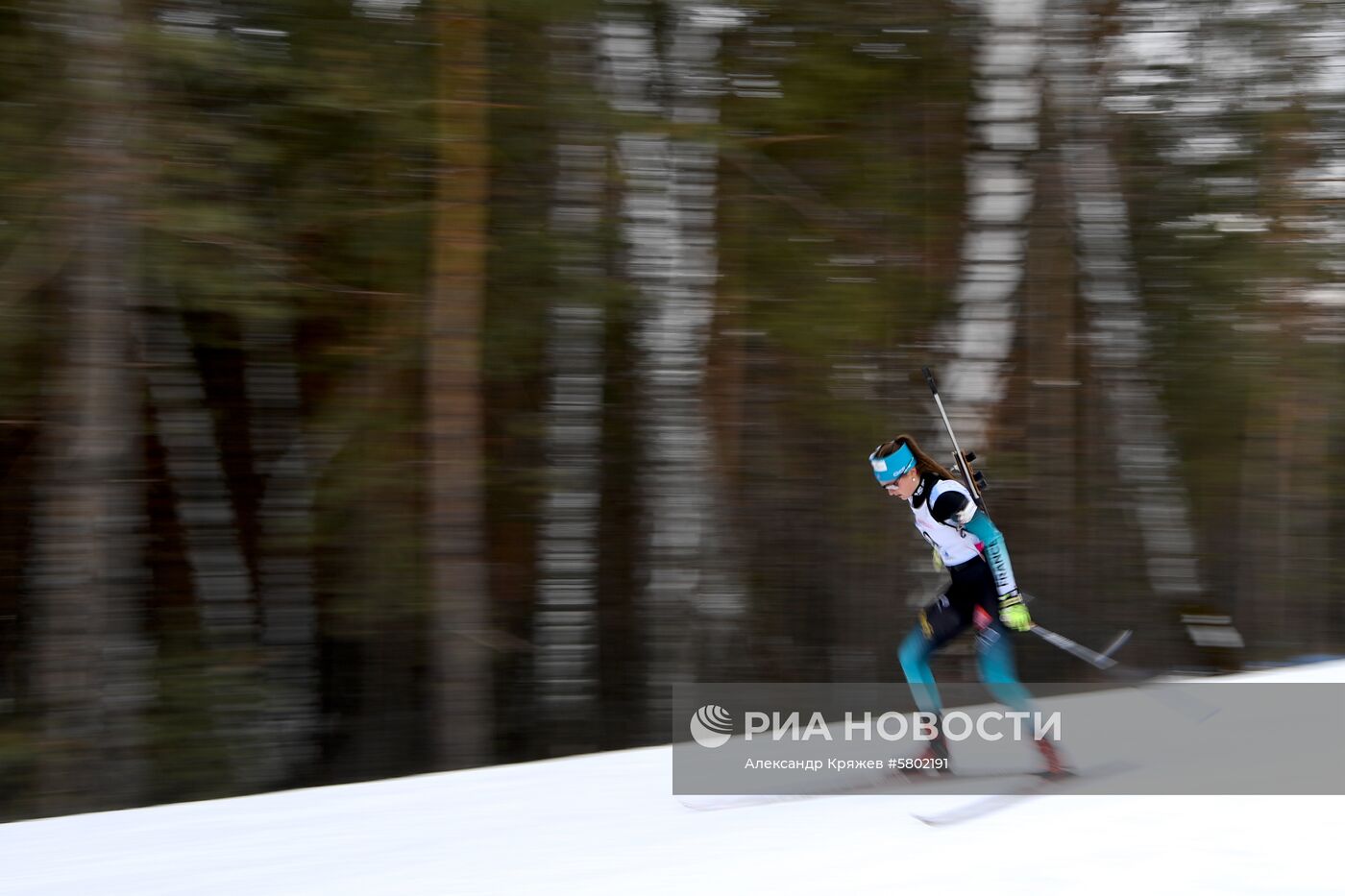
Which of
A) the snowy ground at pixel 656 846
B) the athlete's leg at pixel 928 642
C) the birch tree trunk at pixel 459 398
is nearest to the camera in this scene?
the snowy ground at pixel 656 846

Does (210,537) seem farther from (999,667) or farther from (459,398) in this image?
(999,667)

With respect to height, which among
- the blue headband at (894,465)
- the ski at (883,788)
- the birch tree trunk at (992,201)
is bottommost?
the ski at (883,788)

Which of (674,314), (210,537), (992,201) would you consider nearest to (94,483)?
(210,537)

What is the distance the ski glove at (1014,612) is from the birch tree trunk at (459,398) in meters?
3.29

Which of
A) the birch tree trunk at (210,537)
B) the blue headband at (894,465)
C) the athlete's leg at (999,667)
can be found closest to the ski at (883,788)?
the athlete's leg at (999,667)

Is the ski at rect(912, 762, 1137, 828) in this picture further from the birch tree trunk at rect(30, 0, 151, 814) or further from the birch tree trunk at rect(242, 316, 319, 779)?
the birch tree trunk at rect(242, 316, 319, 779)

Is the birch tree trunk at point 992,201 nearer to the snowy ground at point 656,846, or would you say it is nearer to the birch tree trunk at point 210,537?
the snowy ground at point 656,846

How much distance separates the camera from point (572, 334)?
6.54 meters

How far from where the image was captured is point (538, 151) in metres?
6.09

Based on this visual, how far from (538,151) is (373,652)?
3.22 m

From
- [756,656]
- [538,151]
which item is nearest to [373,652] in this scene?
[756,656]

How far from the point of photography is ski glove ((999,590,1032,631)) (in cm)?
353

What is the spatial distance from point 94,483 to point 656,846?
335cm

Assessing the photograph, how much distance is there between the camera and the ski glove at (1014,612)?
3.53 m
